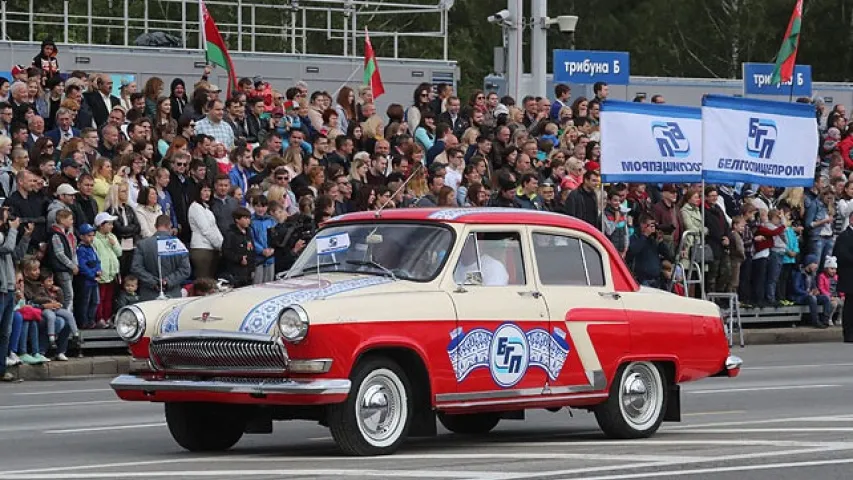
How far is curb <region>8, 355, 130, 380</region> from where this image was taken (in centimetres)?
2306

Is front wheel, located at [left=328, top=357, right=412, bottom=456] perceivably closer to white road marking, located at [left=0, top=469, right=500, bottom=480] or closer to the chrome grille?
the chrome grille

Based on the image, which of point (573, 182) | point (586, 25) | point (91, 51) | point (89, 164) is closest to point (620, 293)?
point (89, 164)

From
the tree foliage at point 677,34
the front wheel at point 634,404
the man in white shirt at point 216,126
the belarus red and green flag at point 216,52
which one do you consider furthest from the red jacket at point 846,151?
the tree foliage at point 677,34

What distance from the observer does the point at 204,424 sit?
48.4ft

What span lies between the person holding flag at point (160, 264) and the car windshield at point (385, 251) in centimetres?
875

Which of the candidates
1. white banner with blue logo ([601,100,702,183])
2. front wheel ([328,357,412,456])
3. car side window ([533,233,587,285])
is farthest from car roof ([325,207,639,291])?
white banner with blue logo ([601,100,702,183])

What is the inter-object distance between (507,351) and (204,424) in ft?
7.48

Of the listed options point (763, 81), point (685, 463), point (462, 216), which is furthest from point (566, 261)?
point (763, 81)

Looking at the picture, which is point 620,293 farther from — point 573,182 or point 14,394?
point 573,182

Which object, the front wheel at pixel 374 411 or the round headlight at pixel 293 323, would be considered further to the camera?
the front wheel at pixel 374 411

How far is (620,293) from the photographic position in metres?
15.9

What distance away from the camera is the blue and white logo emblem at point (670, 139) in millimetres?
26922

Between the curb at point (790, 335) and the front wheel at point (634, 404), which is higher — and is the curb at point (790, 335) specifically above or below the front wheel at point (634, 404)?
below

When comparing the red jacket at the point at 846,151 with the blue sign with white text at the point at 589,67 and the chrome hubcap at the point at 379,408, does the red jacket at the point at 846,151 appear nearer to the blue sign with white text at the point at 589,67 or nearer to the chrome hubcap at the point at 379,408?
the blue sign with white text at the point at 589,67
